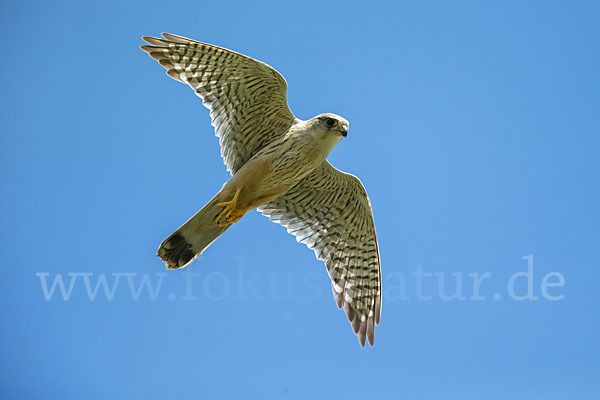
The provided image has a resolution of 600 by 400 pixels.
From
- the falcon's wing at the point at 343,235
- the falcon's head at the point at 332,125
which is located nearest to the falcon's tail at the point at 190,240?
the falcon's wing at the point at 343,235

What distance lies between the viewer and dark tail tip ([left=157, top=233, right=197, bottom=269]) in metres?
6.88

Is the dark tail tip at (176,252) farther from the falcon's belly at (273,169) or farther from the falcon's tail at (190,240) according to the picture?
the falcon's belly at (273,169)

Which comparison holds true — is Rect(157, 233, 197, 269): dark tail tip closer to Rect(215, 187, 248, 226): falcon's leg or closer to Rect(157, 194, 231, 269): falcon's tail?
Rect(157, 194, 231, 269): falcon's tail

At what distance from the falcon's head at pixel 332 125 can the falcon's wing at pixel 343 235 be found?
1069 mm

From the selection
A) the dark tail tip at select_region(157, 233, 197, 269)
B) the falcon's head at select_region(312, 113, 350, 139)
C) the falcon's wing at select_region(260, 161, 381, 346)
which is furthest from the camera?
the falcon's wing at select_region(260, 161, 381, 346)

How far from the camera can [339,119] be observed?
21.8 feet

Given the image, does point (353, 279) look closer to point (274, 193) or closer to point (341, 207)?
point (341, 207)

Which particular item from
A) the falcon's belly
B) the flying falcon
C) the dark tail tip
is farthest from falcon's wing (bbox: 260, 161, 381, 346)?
the dark tail tip

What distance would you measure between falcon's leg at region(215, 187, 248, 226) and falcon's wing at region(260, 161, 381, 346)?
924mm

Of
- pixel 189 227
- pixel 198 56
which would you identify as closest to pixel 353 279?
pixel 189 227

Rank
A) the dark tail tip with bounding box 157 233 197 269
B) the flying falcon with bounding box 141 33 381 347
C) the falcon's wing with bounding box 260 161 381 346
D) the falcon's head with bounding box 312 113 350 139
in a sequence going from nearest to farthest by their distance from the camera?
the falcon's head with bounding box 312 113 350 139 → the flying falcon with bounding box 141 33 381 347 → the dark tail tip with bounding box 157 233 197 269 → the falcon's wing with bounding box 260 161 381 346

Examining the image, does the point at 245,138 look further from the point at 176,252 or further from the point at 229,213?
the point at 176,252

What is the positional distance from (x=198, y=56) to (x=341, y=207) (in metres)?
2.40

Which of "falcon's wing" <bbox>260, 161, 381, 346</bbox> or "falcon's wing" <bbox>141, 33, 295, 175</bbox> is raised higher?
"falcon's wing" <bbox>141, 33, 295, 175</bbox>
